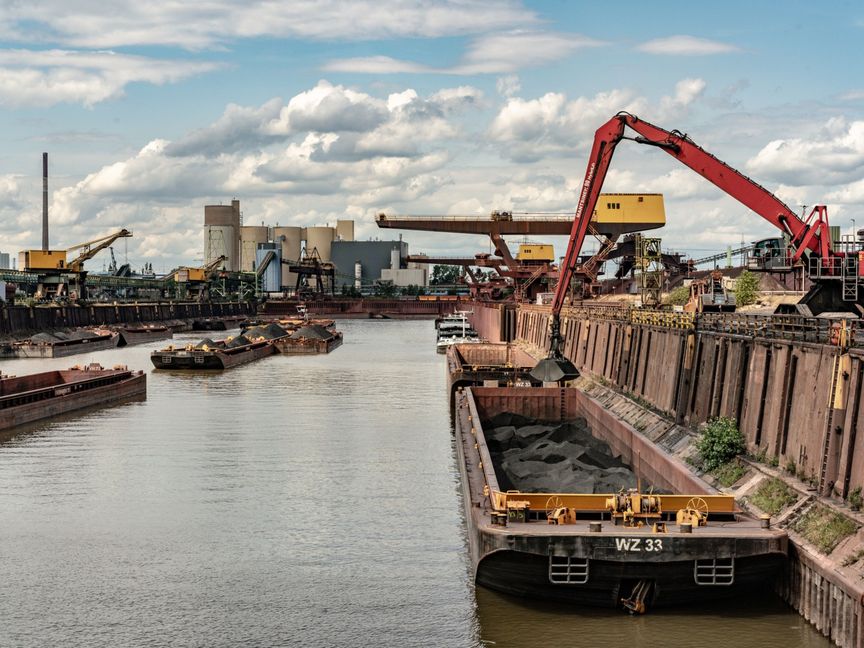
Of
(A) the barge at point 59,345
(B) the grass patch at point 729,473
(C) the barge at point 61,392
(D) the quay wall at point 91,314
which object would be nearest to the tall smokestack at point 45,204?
(D) the quay wall at point 91,314

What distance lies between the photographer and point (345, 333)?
448ft

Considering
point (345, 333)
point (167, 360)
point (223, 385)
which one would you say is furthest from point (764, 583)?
point (345, 333)

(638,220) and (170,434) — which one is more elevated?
(638,220)

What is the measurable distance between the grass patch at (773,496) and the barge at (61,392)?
30303mm

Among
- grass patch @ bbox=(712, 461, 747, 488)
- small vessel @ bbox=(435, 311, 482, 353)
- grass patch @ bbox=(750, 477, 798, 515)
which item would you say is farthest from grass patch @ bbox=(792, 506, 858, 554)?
small vessel @ bbox=(435, 311, 482, 353)

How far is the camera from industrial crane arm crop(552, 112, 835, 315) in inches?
1304

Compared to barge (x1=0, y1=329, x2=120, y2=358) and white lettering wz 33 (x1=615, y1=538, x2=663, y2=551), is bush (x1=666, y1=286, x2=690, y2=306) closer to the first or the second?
barge (x1=0, y1=329, x2=120, y2=358)

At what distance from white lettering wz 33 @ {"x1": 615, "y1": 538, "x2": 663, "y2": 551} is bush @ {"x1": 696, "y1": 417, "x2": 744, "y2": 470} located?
7228 mm

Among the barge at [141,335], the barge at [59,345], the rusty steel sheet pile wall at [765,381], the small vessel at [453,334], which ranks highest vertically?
the rusty steel sheet pile wall at [765,381]

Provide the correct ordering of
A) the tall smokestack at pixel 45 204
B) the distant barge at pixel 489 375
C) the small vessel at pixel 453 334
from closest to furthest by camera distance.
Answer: the distant barge at pixel 489 375 < the small vessel at pixel 453 334 < the tall smokestack at pixel 45 204

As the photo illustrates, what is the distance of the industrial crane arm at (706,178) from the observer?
33125mm

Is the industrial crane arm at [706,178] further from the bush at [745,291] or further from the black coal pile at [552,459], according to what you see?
the bush at [745,291]

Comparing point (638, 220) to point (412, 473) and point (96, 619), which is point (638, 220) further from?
point (96, 619)

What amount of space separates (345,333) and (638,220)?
192 feet
